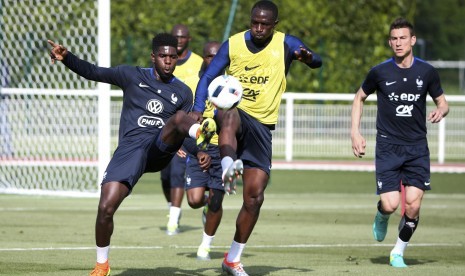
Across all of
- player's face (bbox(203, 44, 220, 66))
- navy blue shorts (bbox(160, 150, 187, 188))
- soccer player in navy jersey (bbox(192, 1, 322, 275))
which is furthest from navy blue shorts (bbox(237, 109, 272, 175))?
navy blue shorts (bbox(160, 150, 187, 188))

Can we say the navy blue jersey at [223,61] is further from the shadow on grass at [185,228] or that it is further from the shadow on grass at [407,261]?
the shadow on grass at [185,228]

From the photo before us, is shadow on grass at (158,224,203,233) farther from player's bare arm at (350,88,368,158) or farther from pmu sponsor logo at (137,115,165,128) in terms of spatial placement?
pmu sponsor logo at (137,115,165,128)

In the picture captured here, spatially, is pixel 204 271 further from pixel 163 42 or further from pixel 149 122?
pixel 163 42

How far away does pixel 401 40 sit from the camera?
11.3 m

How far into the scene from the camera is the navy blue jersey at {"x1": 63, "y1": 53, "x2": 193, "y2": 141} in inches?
382

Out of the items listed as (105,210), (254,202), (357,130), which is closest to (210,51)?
(357,130)

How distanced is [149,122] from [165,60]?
23.0 inches

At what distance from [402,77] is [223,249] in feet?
9.40

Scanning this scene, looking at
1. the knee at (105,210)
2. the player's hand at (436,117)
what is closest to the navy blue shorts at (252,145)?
the knee at (105,210)

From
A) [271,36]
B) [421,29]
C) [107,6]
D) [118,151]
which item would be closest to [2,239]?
[118,151]

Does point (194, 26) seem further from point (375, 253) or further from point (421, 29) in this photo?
point (421, 29)

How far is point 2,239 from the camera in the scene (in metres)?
12.8

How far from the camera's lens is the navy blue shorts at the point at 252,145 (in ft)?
32.2

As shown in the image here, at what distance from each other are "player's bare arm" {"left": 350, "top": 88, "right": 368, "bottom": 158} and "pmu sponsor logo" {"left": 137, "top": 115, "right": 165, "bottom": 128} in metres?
2.40
